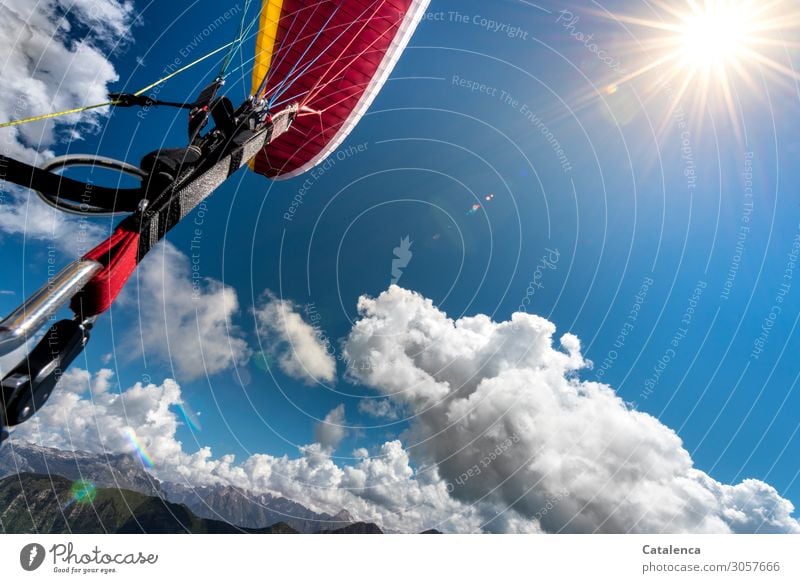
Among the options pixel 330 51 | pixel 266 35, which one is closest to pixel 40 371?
pixel 330 51

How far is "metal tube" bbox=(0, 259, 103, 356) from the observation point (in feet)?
8.80

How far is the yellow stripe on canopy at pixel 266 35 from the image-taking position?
8.18 meters

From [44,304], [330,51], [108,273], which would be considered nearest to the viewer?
[44,304]

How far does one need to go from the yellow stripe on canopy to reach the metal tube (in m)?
6.20

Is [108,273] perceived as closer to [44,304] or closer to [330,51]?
[44,304]

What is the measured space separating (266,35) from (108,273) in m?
7.46

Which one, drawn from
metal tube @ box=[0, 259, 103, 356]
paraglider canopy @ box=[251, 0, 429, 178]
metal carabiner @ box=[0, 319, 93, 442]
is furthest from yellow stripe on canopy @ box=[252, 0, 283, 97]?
metal carabiner @ box=[0, 319, 93, 442]

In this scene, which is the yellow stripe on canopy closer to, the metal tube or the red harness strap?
the red harness strap

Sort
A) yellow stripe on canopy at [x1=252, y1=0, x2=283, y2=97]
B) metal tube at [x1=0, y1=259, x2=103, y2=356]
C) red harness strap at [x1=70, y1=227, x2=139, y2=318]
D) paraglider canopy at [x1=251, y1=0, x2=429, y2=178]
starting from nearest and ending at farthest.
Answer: metal tube at [x1=0, y1=259, x2=103, y2=356]
red harness strap at [x1=70, y1=227, x2=139, y2=318]
paraglider canopy at [x1=251, y1=0, x2=429, y2=178]
yellow stripe on canopy at [x1=252, y1=0, x2=283, y2=97]

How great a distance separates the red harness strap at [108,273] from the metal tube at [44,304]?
84 mm


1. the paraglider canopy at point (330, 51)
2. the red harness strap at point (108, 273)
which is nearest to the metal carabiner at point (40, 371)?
the red harness strap at point (108, 273)

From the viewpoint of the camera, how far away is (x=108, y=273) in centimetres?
329

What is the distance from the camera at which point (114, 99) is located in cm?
493
